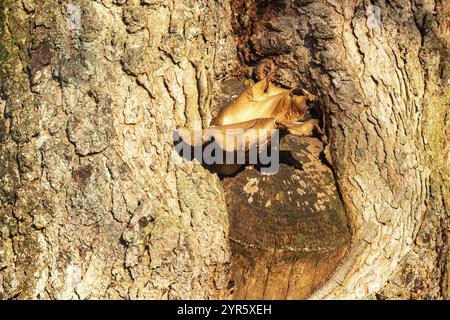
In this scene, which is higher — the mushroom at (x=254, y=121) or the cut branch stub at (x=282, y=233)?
the mushroom at (x=254, y=121)

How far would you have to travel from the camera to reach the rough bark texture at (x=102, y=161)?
1725 mm

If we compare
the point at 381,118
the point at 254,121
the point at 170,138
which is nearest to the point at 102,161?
the point at 170,138

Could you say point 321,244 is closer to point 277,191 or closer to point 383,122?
point 277,191

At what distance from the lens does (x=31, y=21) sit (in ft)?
6.07

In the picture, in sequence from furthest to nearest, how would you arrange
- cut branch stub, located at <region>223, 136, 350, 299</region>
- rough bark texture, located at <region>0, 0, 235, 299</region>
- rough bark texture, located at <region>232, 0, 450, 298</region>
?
rough bark texture, located at <region>232, 0, 450, 298</region>, cut branch stub, located at <region>223, 136, 350, 299</region>, rough bark texture, located at <region>0, 0, 235, 299</region>

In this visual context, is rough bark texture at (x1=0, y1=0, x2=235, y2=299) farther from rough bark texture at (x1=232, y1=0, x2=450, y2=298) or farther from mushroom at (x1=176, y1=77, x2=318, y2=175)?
rough bark texture at (x1=232, y1=0, x2=450, y2=298)

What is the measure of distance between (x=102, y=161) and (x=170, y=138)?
25 cm

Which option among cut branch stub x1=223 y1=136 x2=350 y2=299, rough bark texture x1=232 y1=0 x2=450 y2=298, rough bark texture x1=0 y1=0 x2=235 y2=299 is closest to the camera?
rough bark texture x1=0 y1=0 x2=235 y2=299

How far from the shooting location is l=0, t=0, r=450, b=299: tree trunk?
68.2 inches

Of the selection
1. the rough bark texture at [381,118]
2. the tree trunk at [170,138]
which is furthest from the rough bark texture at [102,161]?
the rough bark texture at [381,118]

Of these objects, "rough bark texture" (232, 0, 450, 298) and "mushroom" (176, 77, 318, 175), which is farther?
"rough bark texture" (232, 0, 450, 298)

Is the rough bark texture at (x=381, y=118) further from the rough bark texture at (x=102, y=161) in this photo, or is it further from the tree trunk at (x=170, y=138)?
the rough bark texture at (x=102, y=161)

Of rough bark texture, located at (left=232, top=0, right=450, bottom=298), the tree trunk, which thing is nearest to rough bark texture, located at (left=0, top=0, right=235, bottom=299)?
the tree trunk

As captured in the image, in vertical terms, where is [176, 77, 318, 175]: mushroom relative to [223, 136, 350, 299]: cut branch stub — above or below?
above
